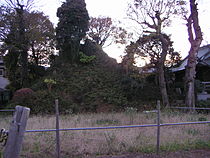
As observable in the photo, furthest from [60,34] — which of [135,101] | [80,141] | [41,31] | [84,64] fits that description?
[80,141]

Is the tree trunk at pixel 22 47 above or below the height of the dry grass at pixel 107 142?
above

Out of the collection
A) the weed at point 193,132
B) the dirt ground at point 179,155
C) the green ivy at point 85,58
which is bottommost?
the dirt ground at point 179,155

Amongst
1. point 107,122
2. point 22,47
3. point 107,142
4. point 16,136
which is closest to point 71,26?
point 22,47

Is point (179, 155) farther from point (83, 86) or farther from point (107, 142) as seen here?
point (83, 86)

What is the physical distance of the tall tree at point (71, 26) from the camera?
17.5 metres

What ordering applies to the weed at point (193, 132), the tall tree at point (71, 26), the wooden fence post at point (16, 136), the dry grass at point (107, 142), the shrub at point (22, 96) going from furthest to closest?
the tall tree at point (71, 26), the shrub at point (22, 96), the weed at point (193, 132), the dry grass at point (107, 142), the wooden fence post at point (16, 136)

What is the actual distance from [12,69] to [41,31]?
17.7 feet

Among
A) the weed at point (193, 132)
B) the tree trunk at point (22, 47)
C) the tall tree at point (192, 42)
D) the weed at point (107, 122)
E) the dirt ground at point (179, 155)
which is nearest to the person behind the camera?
the dirt ground at point (179, 155)

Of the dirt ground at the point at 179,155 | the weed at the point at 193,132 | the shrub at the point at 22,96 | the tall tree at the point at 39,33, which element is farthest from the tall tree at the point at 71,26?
the dirt ground at the point at 179,155

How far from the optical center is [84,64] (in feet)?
60.5

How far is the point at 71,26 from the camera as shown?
17.5 m

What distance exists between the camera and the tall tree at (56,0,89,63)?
17.5 meters

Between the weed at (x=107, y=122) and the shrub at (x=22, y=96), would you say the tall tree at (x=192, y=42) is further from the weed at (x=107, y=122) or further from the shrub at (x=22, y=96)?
the shrub at (x=22, y=96)

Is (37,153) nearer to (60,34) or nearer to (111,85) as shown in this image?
(111,85)
